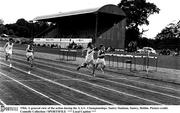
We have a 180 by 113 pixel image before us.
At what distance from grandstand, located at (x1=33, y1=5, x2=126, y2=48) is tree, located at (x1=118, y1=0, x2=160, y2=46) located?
19507 mm

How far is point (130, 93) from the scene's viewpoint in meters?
12.3

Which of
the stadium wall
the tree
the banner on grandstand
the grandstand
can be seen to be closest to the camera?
the banner on grandstand

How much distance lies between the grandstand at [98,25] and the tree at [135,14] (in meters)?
19.5

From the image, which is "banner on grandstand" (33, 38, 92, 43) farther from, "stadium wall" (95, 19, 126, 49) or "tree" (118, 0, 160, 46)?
"tree" (118, 0, 160, 46)

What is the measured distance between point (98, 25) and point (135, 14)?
2446 cm

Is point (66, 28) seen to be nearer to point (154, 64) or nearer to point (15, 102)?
point (154, 64)

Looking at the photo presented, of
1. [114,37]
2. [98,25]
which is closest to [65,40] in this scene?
[98,25]

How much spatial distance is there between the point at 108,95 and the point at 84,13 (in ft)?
124

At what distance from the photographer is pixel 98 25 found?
173 feet

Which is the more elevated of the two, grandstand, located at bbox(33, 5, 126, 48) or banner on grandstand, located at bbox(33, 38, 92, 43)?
grandstand, located at bbox(33, 5, 126, 48)

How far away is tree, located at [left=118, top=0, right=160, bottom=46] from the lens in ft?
245

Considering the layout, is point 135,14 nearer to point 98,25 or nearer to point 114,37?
point 98,25

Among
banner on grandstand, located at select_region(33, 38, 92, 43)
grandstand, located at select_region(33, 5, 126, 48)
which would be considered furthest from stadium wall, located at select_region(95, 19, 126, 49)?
banner on grandstand, located at select_region(33, 38, 92, 43)

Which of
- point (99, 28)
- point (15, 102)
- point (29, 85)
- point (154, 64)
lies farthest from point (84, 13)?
point (15, 102)
